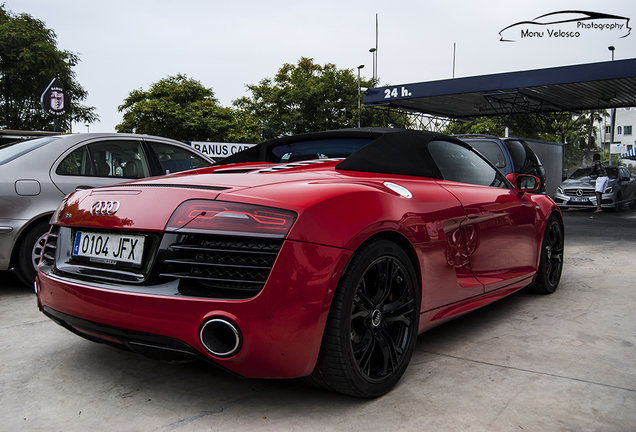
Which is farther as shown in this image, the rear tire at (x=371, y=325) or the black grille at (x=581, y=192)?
the black grille at (x=581, y=192)

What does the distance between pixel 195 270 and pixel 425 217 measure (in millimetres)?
1208

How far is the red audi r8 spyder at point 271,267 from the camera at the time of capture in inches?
81.5

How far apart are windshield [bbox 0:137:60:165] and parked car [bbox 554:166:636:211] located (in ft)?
47.0

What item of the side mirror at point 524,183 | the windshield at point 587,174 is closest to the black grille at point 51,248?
the side mirror at point 524,183

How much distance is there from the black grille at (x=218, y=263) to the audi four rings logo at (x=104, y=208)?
0.37m

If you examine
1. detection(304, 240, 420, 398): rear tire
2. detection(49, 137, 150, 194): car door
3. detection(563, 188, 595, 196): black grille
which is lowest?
detection(563, 188, 595, 196): black grille

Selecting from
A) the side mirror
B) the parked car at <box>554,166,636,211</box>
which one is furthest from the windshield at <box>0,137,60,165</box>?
the parked car at <box>554,166,636,211</box>

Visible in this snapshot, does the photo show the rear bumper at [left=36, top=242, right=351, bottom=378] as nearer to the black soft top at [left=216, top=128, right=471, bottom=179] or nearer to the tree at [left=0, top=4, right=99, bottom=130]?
the black soft top at [left=216, top=128, right=471, bottom=179]

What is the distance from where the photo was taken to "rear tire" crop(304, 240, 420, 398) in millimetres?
2199

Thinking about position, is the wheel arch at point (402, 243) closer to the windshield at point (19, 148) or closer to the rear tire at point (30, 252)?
the rear tire at point (30, 252)

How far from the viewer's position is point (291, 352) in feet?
6.86

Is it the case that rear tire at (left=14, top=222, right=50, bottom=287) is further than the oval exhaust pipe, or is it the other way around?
rear tire at (left=14, top=222, right=50, bottom=287)

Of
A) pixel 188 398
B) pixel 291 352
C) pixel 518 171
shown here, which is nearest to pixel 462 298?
pixel 291 352

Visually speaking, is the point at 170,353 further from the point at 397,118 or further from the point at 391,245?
the point at 397,118
